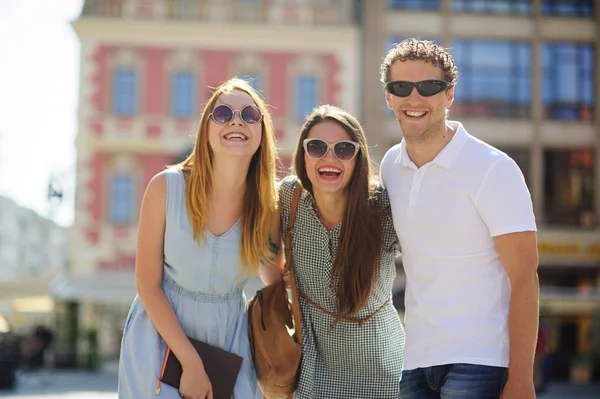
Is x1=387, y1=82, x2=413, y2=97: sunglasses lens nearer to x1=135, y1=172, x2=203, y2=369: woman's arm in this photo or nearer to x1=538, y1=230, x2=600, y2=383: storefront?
x1=135, y1=172, x2=203, y2=369: woman's arm

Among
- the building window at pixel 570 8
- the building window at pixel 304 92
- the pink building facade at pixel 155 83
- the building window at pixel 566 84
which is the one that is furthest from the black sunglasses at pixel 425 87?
the building window at pixel 570 8

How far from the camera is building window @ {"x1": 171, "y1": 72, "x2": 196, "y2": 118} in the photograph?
79.9 feet

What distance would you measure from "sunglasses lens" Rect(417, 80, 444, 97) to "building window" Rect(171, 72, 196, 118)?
69.2ft

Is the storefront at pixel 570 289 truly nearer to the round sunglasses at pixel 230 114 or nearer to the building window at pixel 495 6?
the building window at pixel 495 6

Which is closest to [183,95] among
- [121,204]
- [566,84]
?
[121,204]

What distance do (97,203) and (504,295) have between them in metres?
21.5

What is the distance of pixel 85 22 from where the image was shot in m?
24.1

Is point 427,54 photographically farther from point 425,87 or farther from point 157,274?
point 157,274

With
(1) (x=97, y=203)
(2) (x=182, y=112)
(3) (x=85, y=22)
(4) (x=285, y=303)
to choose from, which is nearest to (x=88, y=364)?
(1) (x=97, y=203)

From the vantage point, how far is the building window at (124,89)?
24266mm

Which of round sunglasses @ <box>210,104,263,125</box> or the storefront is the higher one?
round sunglasses @ <box>210,104,263,125</box>

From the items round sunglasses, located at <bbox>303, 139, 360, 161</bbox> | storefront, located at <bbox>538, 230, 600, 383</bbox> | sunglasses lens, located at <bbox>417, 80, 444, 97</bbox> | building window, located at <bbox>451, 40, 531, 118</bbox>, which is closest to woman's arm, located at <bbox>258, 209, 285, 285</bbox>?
round sunglasses, located at <bbox>303, 139, 360, 161</bbox>

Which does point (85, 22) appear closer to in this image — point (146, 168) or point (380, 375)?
point (146, 168)

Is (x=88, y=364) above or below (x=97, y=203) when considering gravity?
below
